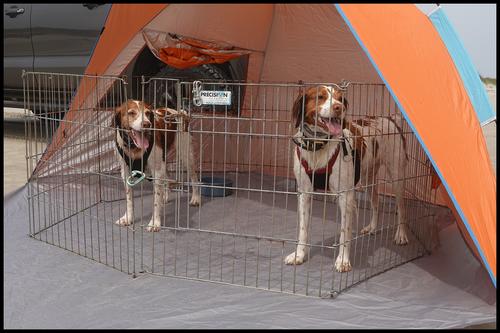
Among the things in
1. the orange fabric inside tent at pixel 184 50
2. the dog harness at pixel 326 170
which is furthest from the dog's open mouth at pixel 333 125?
the orange fabric inside tent at pixel 184 50

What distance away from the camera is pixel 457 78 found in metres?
3.42

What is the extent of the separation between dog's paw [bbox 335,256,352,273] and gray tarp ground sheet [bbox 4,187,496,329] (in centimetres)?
16

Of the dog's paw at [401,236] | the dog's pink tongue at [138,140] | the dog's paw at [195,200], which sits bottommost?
the dog's paw at [401,236]

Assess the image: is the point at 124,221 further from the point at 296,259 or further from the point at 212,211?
the point at 296,259

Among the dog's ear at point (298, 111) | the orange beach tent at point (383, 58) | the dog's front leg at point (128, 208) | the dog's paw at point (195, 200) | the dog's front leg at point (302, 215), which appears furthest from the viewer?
the dog's paw at point (195, 200)

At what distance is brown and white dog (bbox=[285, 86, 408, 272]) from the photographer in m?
3.19

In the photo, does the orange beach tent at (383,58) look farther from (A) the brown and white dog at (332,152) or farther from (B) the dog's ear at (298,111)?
(B) the dog's ear at (298,111)

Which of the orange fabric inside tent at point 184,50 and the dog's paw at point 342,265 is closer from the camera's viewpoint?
the dog's paw at point 342,265

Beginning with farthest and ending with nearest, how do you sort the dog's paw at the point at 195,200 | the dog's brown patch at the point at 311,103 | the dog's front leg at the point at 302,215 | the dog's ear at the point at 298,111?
1. the dog's paw at the point at 195,200
2. the dog's front leg at the point at 302,215
3. the dog's ear at the point at 298,111
4. the dog's brown patch at the point at 311,103

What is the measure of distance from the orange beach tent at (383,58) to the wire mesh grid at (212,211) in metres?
0.29

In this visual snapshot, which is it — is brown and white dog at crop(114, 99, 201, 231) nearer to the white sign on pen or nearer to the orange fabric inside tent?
the white sign on pen

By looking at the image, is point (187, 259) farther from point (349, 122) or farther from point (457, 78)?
point (457, 78)

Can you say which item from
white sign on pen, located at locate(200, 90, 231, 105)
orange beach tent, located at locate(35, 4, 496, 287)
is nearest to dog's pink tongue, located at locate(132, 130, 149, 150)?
white sign on pen, located at locate(200, 90, 231, 105)

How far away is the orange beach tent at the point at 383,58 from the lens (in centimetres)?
293
